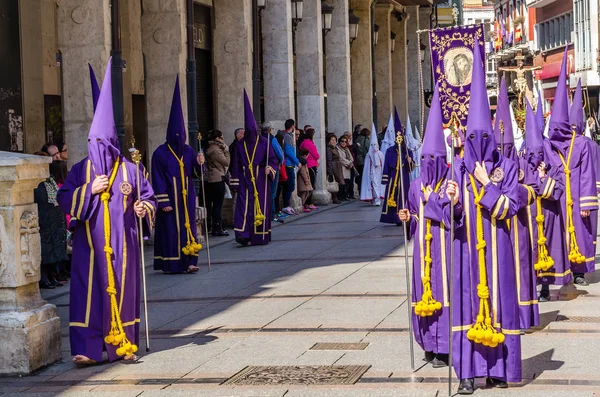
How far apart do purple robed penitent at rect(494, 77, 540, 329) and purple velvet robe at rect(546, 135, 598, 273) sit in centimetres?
226

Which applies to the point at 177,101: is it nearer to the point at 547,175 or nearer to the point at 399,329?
the point at 547,175

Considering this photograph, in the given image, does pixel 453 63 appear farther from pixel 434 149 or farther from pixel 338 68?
pixel 434 149

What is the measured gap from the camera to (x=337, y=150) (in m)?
28.2

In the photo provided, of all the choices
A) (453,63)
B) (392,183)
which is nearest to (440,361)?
(453,63)

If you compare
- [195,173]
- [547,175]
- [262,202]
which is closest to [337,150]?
[262,202]

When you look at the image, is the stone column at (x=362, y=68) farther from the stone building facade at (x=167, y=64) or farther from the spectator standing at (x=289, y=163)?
the spectator standing at (x=289, y=163)

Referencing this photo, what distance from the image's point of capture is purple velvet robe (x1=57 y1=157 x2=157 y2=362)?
377 inches

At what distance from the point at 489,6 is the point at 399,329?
104m

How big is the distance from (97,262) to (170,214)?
592 centimetres

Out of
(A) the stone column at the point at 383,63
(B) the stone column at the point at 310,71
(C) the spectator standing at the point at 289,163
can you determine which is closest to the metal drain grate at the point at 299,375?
(C) the spectator standing at the point at 289,163

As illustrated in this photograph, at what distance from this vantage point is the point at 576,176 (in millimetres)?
13328

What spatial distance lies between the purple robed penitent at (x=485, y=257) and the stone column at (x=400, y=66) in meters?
34.2

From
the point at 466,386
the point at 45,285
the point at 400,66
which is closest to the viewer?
the point at 466,386

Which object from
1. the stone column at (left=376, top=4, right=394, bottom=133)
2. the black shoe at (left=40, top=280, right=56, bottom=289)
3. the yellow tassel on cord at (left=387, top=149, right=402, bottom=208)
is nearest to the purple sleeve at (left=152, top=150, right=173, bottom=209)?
the black shoe at (left=40, top=280, right=56, bottom=289)
